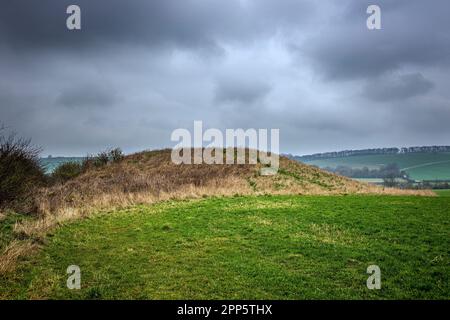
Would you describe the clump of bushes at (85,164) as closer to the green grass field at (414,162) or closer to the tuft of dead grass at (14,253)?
the tuft of dead grass at (14,253)

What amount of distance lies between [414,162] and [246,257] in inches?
7233

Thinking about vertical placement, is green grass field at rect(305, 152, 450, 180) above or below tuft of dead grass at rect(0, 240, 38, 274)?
above

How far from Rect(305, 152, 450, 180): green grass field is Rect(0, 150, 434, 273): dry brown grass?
356 feet

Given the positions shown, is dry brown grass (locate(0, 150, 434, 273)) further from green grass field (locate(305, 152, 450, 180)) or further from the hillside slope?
green grass field (locate(305, 152, 450, 180))

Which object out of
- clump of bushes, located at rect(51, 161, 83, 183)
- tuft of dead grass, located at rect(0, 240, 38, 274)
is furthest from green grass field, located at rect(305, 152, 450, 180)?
tuft of dead grass, located at rect(0, 240, 38, 274)

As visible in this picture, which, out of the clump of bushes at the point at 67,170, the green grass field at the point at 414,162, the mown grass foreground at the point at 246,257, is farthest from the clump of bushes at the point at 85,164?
the green grass field at the point at 414,162

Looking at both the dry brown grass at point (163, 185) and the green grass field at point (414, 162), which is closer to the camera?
the dry brown grass at point (163, 185)

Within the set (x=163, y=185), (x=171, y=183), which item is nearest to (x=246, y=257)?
(x=163, y=185)

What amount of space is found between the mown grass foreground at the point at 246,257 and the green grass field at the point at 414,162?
130 meters

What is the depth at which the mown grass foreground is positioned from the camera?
8.73 metres

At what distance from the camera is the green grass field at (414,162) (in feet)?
447
